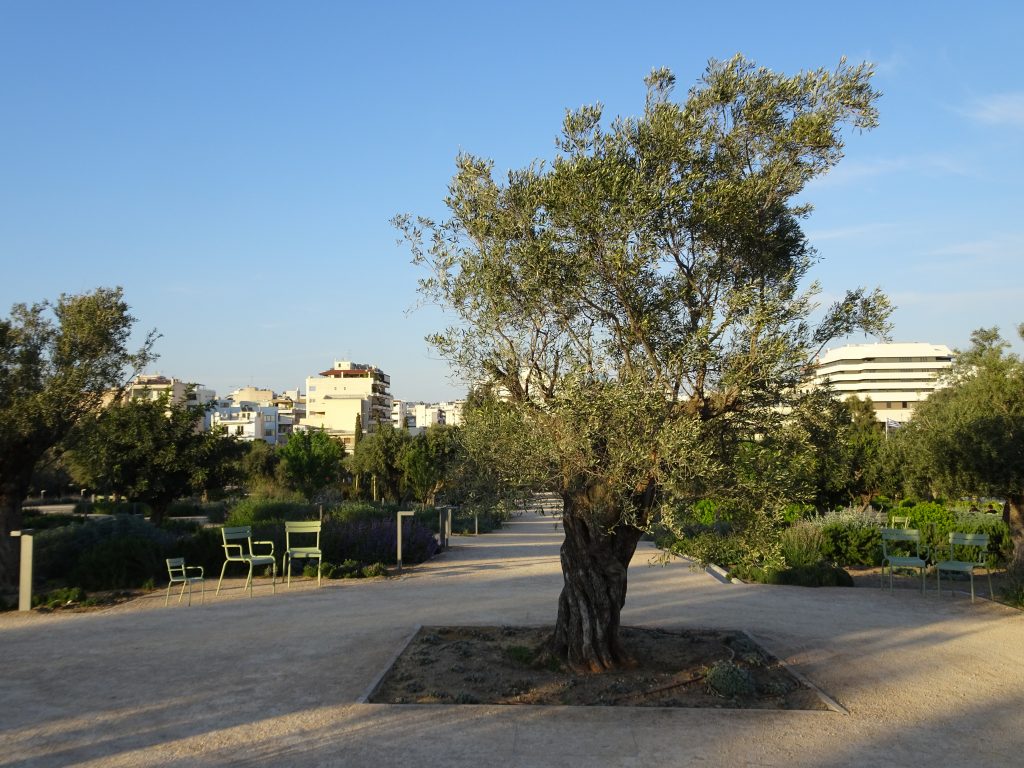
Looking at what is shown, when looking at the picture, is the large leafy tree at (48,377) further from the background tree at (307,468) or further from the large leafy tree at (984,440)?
the background tree at (307,468)

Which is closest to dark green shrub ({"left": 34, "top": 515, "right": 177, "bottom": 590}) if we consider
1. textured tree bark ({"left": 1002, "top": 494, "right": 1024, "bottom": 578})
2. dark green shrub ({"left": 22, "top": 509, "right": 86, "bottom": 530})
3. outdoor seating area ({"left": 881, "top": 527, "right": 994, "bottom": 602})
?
outdoor seating area ({"left": 881, "top": 527, "right": 994, "bottom": 602})

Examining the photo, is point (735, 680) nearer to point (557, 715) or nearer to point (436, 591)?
point (557, 715)

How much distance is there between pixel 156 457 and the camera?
21.6 meters

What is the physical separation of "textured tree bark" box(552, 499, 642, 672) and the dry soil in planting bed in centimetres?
22

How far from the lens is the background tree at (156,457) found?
2150 centimetres

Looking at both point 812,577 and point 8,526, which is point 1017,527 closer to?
point 812,577

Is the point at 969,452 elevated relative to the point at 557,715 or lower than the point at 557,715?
elevated

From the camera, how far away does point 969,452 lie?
15516mm

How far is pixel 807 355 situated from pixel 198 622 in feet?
27.7

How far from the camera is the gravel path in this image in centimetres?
607

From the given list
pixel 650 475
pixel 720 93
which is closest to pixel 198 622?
pixel 650 475

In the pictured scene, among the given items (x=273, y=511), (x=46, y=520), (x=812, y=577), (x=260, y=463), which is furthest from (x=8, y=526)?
(x=260, y=463)

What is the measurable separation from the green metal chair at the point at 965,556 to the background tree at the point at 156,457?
17.4 m

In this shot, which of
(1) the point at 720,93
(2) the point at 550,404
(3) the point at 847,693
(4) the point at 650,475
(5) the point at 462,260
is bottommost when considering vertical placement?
(3) the point at 847,693
